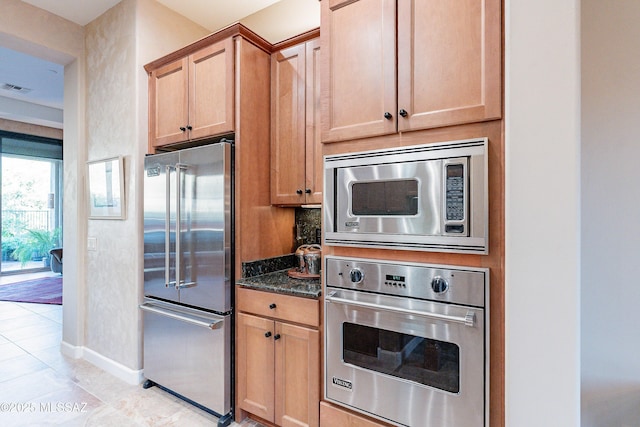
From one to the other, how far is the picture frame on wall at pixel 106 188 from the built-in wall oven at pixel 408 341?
1.94 metres

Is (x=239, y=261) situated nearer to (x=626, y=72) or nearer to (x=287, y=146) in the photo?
(x=287, y=146)

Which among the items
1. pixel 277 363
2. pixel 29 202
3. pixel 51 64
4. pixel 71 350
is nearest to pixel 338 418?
pixel 277 363

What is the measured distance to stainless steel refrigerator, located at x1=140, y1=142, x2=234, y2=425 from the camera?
207cm

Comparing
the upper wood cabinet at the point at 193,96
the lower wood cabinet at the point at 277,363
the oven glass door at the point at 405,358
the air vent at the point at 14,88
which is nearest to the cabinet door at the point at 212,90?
the upper wood cabinet at the point at 193,96

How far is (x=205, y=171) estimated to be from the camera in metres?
2.14

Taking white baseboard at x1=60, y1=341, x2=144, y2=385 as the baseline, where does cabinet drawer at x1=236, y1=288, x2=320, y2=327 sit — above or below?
above

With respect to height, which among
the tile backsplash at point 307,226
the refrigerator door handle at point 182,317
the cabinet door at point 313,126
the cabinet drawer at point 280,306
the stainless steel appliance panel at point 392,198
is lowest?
the refrigerator door handle at point 182,317

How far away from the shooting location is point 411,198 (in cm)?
148

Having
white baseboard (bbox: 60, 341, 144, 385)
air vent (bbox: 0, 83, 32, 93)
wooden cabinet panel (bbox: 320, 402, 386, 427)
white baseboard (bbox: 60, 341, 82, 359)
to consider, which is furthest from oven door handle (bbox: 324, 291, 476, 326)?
air vent (bbox: 0, 83, 32, 93)

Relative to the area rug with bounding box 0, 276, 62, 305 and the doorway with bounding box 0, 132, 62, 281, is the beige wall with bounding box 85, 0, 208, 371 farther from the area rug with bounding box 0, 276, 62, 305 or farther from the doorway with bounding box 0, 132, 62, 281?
the doorway with bounding box 0, 132, 62, 281

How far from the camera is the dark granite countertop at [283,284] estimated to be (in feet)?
5.93

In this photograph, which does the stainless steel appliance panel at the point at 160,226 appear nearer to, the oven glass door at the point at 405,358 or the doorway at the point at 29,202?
the oven glass door at the point at 405,358

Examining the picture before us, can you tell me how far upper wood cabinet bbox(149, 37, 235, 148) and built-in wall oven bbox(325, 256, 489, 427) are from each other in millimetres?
1281

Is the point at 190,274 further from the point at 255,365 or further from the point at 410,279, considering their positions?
the point at 410,279
